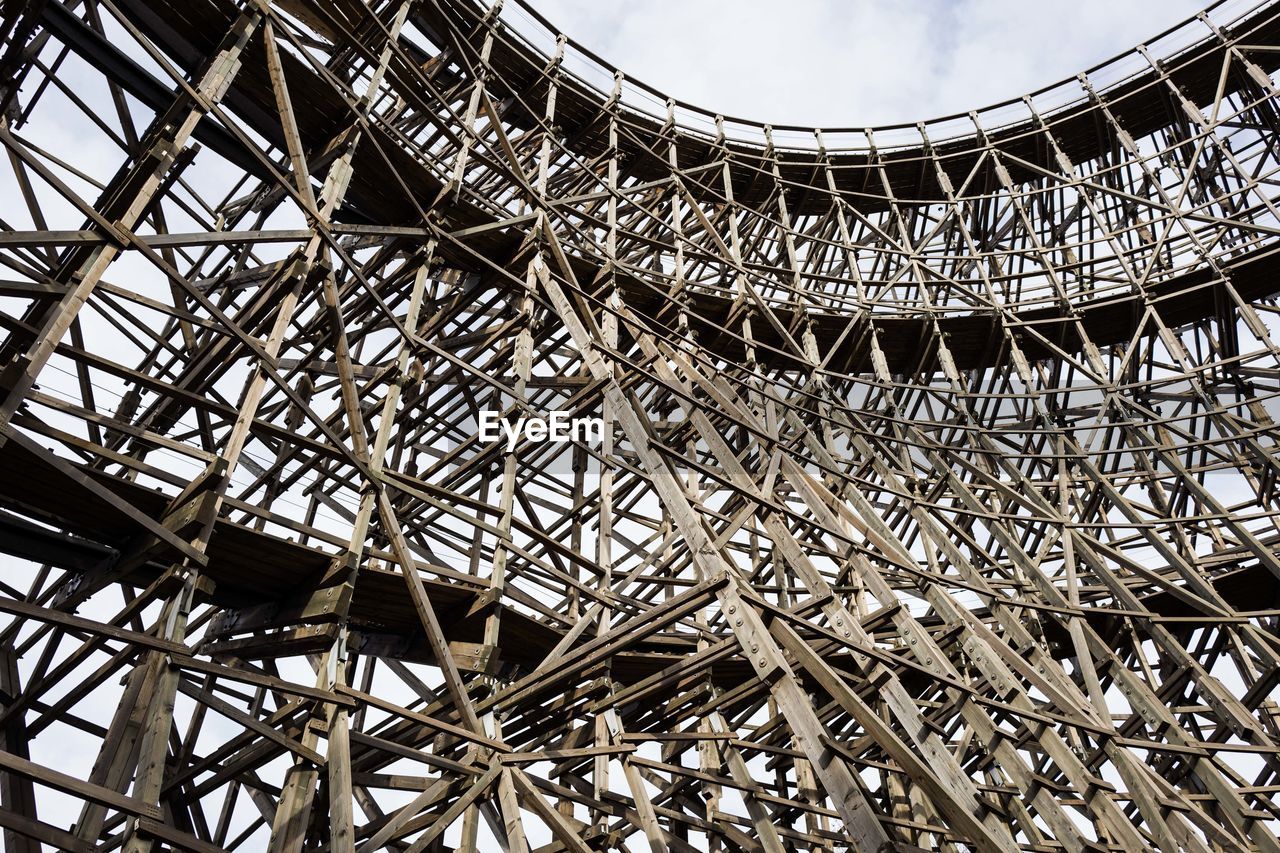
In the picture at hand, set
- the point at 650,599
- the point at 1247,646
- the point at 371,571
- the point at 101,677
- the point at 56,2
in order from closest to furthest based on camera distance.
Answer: the point at 101,677 → the point at 56,2 → the point at 371,571 → the point at 1247,646 → the point at 650,599

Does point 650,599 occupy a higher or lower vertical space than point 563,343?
lower

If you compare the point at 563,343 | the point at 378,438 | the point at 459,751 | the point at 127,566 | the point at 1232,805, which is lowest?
the point at 1232,805

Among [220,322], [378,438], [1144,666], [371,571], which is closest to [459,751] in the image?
[371,571]

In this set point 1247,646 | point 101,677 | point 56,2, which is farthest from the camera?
point 1247,646

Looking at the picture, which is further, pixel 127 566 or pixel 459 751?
pixel 459 751

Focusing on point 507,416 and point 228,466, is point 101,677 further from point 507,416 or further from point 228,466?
point 507,416

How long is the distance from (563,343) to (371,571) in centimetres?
531

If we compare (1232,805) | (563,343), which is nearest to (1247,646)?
(1232,805)

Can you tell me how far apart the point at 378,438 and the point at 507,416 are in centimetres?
148

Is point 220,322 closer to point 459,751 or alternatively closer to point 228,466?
point 228,466

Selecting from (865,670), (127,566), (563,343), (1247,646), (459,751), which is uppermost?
(563,343)

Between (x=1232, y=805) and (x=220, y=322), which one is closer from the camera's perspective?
(x=220, y=322)

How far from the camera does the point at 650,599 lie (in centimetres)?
1190

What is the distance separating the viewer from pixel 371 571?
298 inches
